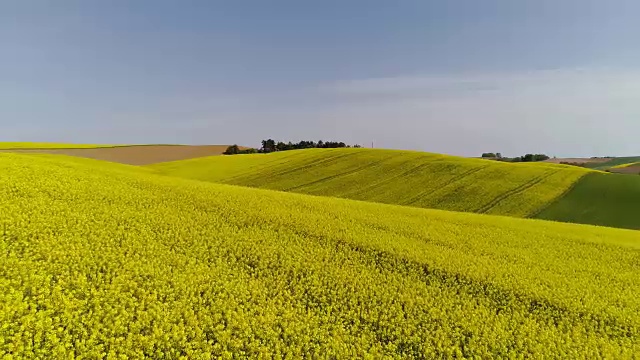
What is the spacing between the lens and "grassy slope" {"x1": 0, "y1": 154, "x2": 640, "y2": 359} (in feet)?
28.5

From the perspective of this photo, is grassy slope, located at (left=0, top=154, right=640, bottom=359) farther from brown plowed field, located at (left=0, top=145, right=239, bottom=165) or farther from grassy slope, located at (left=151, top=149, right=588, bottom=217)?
brown plowed field, located at (left=0, top=145, right=239, bottom=165)

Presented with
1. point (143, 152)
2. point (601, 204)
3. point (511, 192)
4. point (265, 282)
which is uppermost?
point (143, 152)

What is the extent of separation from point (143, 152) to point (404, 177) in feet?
170

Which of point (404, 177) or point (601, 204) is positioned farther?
point (404, 177)

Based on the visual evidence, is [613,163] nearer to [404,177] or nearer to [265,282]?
[404,177]

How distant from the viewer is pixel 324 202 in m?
21.5

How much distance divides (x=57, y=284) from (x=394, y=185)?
37.3 m

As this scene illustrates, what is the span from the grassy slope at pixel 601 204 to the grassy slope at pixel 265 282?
1700 cm

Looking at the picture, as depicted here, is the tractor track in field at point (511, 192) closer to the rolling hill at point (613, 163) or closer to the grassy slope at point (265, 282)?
the grassy slope at point (265, 282)

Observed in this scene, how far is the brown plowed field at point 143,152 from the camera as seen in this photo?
222 feet

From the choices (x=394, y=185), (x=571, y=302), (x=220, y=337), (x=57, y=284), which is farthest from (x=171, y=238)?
(x=394, y=185)

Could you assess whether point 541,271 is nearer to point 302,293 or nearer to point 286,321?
point 302,293

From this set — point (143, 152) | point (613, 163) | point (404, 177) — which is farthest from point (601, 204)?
point (613, 163)

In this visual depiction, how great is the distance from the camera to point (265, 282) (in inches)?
457
